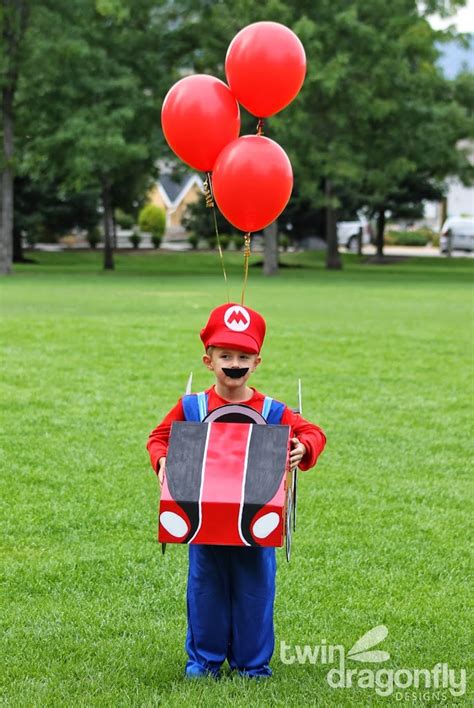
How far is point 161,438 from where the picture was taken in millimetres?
3861

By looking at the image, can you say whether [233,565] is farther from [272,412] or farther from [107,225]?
[107,225]

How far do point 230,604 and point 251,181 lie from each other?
5.53 feet

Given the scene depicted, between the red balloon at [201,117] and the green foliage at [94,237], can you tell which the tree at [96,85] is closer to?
the green foliage at [94,237]

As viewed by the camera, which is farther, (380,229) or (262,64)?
(380,229)

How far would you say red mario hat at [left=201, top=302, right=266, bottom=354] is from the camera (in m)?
3.76

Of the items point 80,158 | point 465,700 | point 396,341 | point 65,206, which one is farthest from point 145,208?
point 465,700

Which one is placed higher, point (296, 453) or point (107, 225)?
point (296, 453)

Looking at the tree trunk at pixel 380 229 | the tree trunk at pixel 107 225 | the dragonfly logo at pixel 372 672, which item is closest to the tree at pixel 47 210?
the tree trunk at pixel 107 225

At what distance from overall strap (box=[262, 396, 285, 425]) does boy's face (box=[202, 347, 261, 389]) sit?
0.41ft

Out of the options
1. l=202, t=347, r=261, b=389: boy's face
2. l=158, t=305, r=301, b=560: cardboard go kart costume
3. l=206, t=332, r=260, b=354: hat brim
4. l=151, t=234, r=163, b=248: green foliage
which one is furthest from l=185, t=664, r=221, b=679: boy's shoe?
l=151, t=234, r=163, b=248: green foliage

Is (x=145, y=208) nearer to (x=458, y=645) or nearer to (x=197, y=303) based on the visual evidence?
(x=197, y=303)

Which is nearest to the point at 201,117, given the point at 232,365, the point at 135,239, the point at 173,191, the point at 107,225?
the point at 232,365

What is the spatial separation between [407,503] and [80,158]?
2440 centimetres

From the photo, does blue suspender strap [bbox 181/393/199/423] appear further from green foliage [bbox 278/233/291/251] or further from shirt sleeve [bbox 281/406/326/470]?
green foliage [bbox 278/233/291/251]
